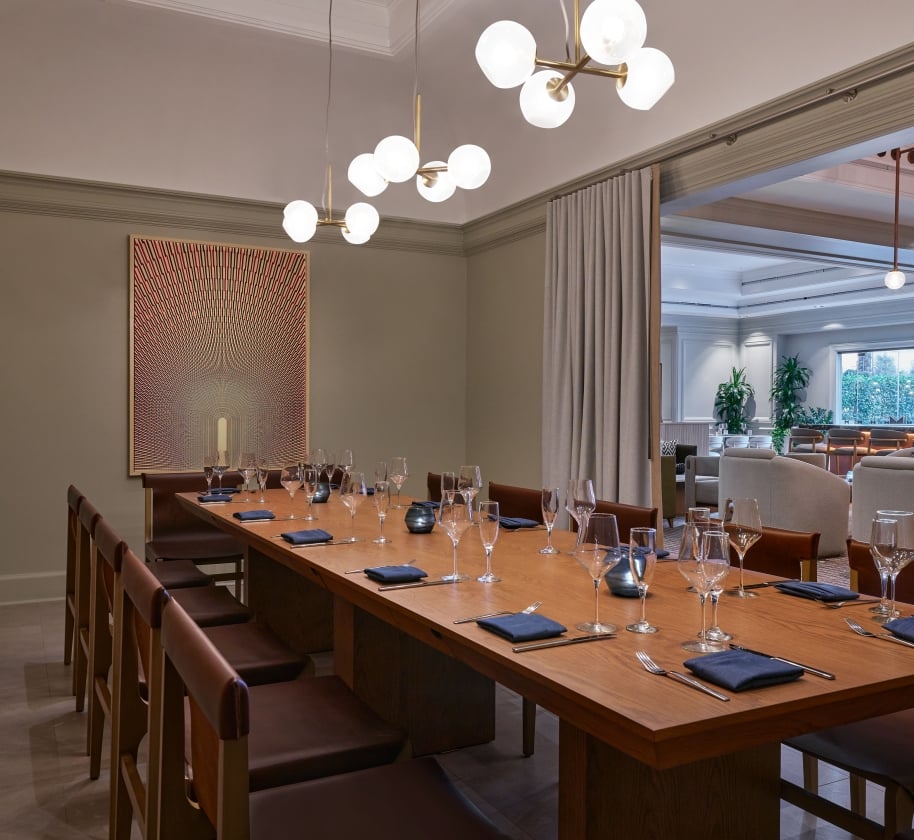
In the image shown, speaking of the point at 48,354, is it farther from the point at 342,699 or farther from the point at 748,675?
the point at 748,675

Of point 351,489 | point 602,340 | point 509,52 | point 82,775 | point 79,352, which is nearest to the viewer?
point 509,52

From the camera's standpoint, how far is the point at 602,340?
198 inches

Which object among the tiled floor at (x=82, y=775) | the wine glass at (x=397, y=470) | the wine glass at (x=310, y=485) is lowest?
the tiled floor at (x=82, y=775)

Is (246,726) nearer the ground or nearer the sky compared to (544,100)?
nearer the ground

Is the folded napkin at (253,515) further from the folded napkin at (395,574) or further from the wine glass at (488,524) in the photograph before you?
the wine glass at (488,524)

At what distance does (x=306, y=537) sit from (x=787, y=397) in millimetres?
13203

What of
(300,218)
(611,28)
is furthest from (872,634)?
(300,218)

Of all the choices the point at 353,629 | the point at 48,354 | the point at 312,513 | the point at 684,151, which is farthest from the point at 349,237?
the point at 48,354

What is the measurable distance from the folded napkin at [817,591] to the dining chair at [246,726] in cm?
101

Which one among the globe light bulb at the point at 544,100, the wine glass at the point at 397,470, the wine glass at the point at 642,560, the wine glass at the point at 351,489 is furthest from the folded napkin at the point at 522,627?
the wine glass at the point at 397,470

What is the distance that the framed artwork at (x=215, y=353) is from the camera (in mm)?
5629

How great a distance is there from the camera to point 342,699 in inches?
83.0

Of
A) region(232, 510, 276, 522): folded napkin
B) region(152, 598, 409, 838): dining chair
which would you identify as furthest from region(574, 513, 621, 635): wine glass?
region(232, 510, 276, 522): folded napkin

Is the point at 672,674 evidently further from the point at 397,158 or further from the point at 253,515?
the point at 397,158
